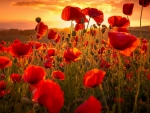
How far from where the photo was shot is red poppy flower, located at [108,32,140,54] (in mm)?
1497

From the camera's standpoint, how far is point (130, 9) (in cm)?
308

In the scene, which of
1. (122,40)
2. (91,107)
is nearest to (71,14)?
(122,40)

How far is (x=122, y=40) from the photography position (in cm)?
152

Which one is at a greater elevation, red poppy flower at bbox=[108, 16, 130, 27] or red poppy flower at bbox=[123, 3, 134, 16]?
red poppy flower at bbox=[123, 3, 134, 16]

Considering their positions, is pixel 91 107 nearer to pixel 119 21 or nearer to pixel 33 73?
pixel 33 73

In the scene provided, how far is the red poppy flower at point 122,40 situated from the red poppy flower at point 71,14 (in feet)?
3.38

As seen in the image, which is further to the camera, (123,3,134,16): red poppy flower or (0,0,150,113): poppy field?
(123,3,134,16): red poppy flower

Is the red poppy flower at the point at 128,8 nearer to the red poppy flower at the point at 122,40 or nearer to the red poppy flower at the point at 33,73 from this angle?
the red poppy flower at the point at 122,40

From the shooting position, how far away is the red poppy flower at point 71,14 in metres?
2.52

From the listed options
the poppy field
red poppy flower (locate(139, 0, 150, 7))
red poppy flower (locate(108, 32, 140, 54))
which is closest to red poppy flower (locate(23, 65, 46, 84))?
the poppy field

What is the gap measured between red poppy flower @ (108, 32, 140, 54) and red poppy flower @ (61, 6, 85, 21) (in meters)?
1.03

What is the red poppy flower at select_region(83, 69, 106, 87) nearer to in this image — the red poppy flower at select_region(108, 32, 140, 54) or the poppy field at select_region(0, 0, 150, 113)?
the poppy field at select_region(0, 0, 150, 113)

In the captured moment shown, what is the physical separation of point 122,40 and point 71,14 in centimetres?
113

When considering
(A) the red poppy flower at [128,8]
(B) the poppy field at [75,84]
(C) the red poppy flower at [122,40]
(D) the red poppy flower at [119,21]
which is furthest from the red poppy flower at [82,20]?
(C) the red poppy flower at [122,40]
